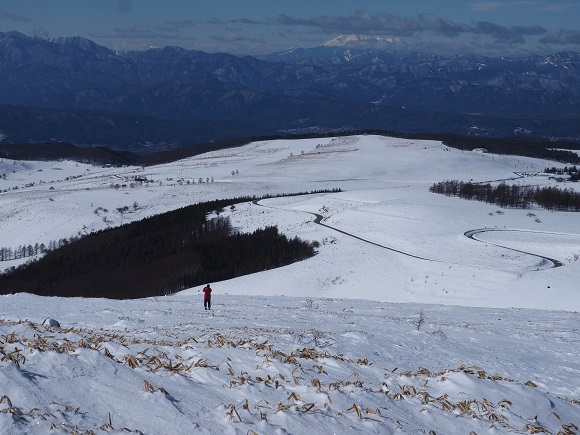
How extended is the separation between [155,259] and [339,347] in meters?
46.1

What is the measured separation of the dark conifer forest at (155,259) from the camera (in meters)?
46.2

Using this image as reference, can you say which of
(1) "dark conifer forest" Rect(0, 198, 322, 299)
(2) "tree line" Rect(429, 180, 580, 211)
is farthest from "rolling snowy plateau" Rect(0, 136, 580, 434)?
(2) "tree line" Rect(429, 180, 580, 211)

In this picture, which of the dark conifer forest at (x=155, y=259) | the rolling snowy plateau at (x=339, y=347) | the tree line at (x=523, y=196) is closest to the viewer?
the rolling snowy plateau at (x=339, y=347)

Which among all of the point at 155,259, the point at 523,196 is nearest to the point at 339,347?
the point at 155,259

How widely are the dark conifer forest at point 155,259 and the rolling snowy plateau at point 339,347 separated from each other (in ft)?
14.3

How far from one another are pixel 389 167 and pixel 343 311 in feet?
356

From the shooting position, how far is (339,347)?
1091 cm

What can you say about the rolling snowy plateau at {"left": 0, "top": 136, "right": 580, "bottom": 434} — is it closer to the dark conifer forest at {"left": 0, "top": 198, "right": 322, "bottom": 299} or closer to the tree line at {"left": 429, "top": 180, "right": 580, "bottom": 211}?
the dark conifer forest at {"left": 0, "top": 198, "right": 322, "bottom": 299}

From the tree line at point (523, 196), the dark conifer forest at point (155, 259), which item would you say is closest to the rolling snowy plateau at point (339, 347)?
the dark conifer forest at point (155, 259)

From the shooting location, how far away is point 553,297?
1182 inches

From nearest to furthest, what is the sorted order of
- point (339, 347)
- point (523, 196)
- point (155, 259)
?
point (339, 347) → point (155, 259) → point (523, 196)

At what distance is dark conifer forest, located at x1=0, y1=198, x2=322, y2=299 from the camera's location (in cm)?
4616

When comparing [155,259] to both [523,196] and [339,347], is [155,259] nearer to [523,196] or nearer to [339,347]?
[523,196]

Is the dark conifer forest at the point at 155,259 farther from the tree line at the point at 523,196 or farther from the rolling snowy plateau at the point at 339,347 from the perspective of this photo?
the tree line at the point at 523,196
